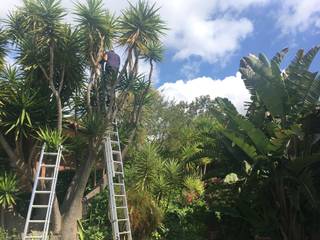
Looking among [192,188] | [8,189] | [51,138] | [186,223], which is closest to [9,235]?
[8,189]

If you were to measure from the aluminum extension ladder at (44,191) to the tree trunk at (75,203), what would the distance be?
0.53 metres

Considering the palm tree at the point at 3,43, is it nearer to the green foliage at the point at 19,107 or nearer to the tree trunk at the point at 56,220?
the green foliage at the point at 19,107

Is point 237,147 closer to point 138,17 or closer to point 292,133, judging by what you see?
point 292,133

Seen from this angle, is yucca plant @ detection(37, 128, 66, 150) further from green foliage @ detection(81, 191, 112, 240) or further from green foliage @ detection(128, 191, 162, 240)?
green foliage @ detection(128, 191, 162, 240)

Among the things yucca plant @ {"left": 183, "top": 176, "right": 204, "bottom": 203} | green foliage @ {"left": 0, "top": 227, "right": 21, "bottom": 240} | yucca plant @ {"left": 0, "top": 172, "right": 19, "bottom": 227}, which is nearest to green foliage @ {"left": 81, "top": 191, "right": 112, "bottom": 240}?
green foliage @ {"left": 0, "top": 227, "right": 21, "bottom": 240}

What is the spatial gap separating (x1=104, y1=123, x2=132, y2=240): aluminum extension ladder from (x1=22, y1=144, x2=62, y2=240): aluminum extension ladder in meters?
1.31

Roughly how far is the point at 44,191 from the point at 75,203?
123 cm

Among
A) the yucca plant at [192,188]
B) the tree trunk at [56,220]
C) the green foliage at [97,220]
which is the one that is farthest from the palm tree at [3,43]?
the yucca plant at [192,188]

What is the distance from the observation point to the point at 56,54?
38.3 feet

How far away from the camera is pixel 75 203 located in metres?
11.5

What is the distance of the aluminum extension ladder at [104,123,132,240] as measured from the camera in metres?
11.0

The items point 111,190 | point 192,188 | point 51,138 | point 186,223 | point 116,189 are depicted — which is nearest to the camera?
point 51,138

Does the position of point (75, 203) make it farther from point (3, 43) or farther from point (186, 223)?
point (3, 43)

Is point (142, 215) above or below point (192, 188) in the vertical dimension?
below
